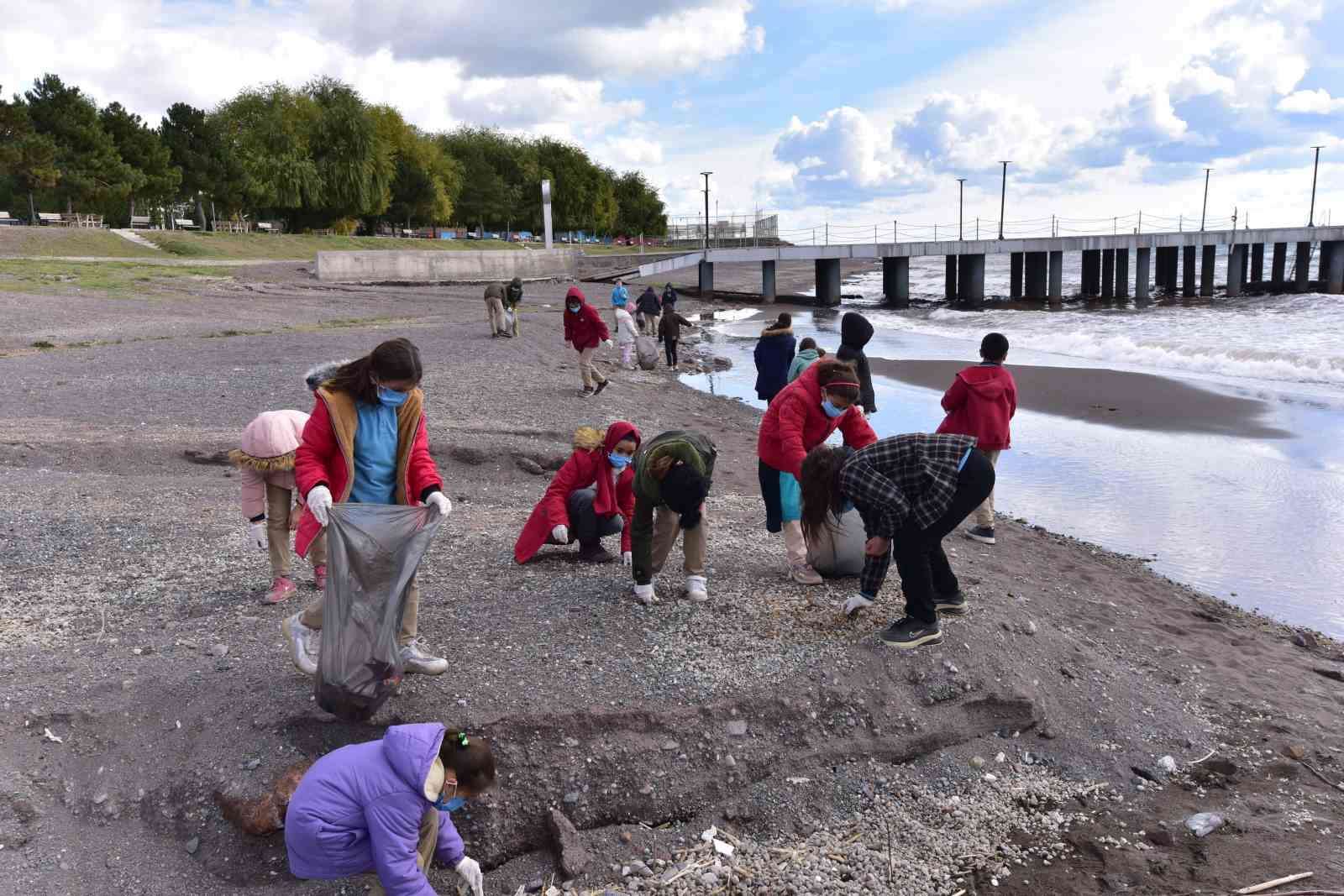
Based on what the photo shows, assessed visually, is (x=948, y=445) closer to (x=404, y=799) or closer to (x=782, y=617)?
(x=782, y=617)

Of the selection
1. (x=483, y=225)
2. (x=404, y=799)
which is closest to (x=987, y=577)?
(x=404, y=799)

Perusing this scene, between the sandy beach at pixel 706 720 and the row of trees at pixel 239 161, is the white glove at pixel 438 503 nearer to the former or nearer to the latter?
the sandy beach at pixel 706 720

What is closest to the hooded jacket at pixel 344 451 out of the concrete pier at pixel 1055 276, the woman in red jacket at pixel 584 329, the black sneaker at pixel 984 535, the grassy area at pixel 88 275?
the black sneaker at pixel 984 535

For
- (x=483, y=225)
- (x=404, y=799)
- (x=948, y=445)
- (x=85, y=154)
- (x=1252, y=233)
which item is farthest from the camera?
(x=483, y=225)

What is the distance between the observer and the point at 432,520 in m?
4.02

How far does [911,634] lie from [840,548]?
3.28 feet

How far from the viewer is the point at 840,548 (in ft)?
18.9

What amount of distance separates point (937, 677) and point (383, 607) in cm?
271

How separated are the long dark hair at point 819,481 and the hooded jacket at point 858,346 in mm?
2079

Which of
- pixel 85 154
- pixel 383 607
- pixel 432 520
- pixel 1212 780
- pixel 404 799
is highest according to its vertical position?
pixel 85 154

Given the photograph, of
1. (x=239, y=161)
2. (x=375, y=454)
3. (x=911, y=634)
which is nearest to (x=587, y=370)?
(x=911, y=634)

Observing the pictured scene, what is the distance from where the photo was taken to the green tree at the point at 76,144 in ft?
144

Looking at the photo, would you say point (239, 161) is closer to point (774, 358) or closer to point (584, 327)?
point (584, 327)

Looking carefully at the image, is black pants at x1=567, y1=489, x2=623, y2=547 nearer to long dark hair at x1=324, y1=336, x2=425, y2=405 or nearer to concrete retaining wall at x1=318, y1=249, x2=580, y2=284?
long dark hair at x1=324, y1=336, x2=425, y2=405
